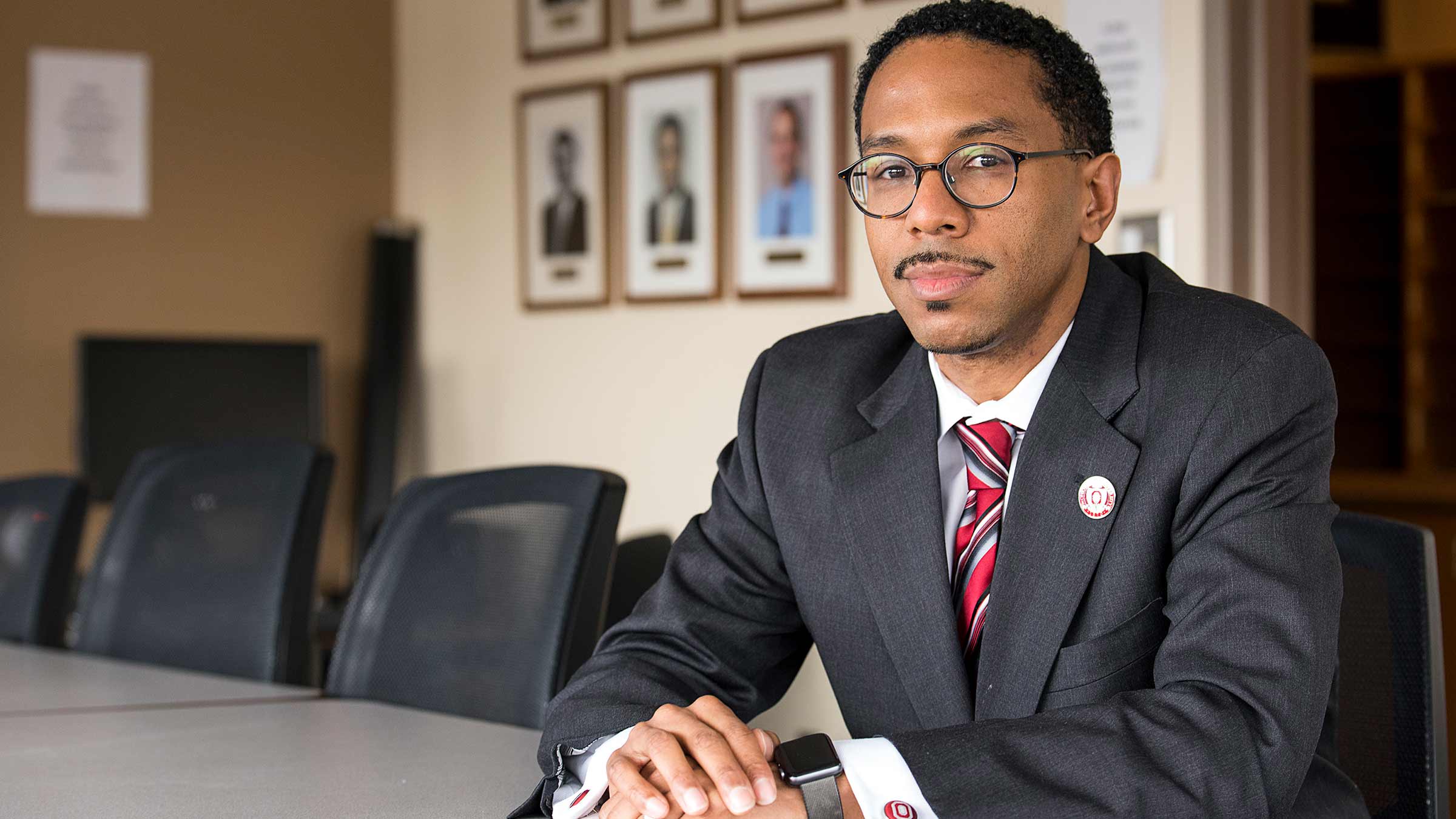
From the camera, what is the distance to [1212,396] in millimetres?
1396

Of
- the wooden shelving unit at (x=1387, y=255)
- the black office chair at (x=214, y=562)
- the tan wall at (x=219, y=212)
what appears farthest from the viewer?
the wooden shelving unit at (x=1387, y=255)

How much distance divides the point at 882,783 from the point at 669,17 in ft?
10.3

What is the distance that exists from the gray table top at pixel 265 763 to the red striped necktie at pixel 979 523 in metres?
0.48

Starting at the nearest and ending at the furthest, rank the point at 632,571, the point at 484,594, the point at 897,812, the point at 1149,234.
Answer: the point at 897,812
the point at 484,594
the point at 632,571
the point at 1149,234

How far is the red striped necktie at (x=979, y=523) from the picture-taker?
1.51 metres

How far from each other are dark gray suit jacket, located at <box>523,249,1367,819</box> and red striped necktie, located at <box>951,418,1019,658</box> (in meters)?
0.05

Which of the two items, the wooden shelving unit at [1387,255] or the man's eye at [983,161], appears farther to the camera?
the wooden shelving unit at [1387,255]

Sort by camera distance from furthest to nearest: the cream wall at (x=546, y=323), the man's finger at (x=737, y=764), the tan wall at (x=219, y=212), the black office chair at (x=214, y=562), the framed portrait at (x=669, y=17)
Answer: the tan wall at (x=219, y=212)
the framed portrait at (x=669, y=17)
the cream wall at (x=546, y=323)
the black office chair at (x=214, y=562)
the man's finger at (x=737, y=764)

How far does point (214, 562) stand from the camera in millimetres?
2424

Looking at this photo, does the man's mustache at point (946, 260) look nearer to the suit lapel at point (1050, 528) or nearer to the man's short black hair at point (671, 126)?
the suit lapel at point (1050, 528)

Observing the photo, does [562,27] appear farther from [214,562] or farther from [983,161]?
[983,161]

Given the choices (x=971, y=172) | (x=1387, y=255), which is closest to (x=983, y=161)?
(x=971, y=172)

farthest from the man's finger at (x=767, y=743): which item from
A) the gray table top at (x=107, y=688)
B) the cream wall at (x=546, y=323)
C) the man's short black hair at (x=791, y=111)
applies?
the man's short black hair at (x=791, y=111)

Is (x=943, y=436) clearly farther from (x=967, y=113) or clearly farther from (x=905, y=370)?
(x=967, y=113)
